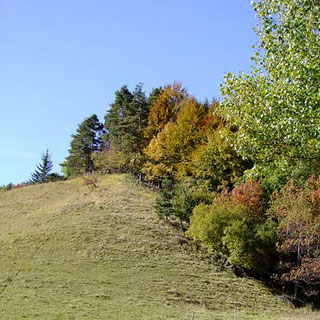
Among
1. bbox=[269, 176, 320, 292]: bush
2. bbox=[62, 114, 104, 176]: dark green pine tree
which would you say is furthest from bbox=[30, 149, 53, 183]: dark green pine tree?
bbox=[269, 176, 320, 292]: bush

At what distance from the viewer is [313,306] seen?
1102 inches

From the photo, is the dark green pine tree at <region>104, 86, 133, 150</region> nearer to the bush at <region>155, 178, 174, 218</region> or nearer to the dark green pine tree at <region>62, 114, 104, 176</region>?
the dark green pine tree at <region>62, 114, 104, 176</region>

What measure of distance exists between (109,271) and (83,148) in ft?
142

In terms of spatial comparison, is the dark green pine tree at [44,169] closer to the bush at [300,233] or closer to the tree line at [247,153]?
the tree line at [247,153]

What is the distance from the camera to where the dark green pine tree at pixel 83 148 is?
69562mm

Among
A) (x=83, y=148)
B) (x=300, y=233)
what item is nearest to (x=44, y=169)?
(x=83, y=148)

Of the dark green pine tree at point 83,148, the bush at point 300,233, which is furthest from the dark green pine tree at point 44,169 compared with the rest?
the bush at point 300,233

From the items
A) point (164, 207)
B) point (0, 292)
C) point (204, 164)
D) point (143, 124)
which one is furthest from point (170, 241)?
point (143, 124)

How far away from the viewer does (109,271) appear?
29453 millimetres

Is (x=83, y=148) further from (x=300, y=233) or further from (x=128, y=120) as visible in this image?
(x=300, y=233)

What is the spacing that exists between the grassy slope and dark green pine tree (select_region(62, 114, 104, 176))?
20111mm

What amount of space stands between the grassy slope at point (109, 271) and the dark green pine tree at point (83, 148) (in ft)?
66.0

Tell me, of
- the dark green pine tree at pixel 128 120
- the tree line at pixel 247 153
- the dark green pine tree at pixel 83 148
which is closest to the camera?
the tree line at pixel 247 153

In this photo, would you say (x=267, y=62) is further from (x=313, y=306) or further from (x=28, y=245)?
(x=28, y=245)
